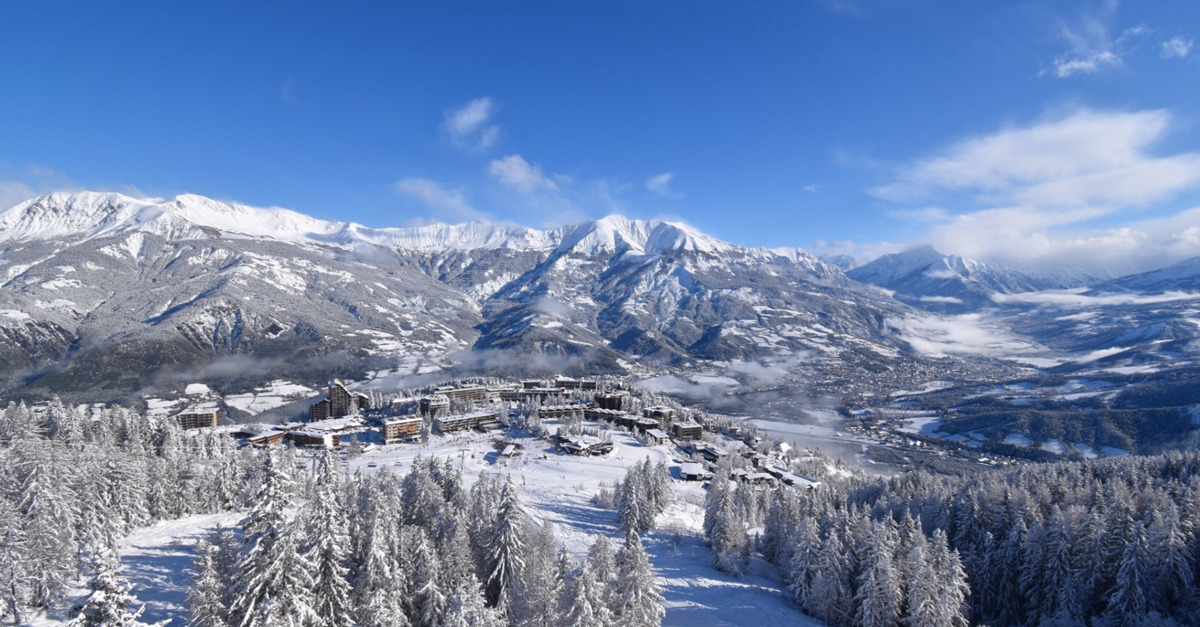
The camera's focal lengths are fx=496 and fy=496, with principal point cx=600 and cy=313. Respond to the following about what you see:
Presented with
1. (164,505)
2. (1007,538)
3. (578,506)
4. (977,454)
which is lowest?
(977,454)

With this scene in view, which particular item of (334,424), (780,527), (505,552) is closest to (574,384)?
→ (334,424)

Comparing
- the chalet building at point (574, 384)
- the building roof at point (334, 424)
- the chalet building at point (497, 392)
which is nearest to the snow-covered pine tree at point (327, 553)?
the building roof at point (334, 424)

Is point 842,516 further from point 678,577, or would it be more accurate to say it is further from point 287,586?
point 287,586

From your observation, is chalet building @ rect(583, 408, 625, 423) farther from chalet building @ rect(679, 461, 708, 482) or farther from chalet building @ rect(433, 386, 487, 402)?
chalet building @ rect(679, 461, 708, 482)

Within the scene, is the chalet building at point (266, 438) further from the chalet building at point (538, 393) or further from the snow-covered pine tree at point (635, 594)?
the snow-covered pine tree at point (635, 594)

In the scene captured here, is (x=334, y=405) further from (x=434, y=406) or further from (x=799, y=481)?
(x=799, y=481)

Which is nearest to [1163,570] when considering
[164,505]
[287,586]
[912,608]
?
[912,608]

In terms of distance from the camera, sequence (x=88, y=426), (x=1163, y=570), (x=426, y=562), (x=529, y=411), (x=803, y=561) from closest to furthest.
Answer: (x=426, y=562)
(x=1163, y=570)
(x=803, y=561)
(x=88, y=426)
(x=529, y=411)

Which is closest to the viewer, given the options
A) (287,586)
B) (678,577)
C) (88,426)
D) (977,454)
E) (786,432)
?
(287,586)
